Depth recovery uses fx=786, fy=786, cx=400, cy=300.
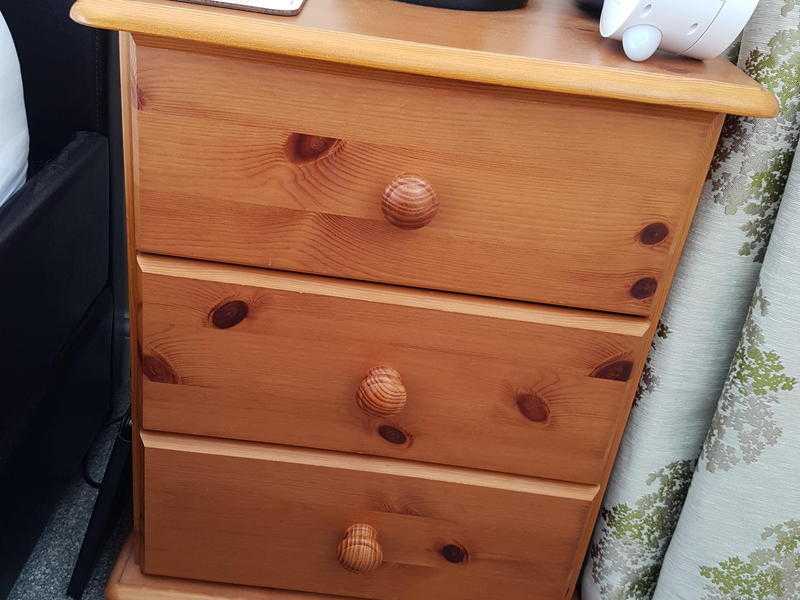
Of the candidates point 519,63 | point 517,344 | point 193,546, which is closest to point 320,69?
point 519,63

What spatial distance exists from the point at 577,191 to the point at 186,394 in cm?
39

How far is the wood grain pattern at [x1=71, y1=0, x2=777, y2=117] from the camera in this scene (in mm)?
559

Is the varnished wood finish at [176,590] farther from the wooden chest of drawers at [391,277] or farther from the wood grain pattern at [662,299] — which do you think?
the wood grain pattern at [662,299]

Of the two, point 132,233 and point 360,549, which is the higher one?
point 132,233

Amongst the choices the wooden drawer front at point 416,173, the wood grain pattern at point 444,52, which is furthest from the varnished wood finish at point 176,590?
the wood grain pattern at point 444,52

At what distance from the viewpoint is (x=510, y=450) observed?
2.43 ft

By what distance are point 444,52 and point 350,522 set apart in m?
0.46

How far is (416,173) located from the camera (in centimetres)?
63

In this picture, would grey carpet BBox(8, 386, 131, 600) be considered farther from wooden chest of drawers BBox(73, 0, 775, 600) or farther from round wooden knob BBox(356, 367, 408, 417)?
round wooden knob BBox(356, 367, 408, 417)

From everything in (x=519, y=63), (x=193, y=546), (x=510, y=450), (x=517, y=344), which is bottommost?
(x=193, y=546)

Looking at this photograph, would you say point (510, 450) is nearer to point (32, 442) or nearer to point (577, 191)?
point (577, 191)

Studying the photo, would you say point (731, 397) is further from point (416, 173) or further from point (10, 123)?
point (10, 123)

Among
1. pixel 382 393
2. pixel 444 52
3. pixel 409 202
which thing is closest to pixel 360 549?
pixel 382 393

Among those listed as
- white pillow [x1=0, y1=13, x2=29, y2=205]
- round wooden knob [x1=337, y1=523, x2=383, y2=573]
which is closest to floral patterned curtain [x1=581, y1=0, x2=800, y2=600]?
round wooden knob [x1=337, y1=523, x2=383, y2=573]
